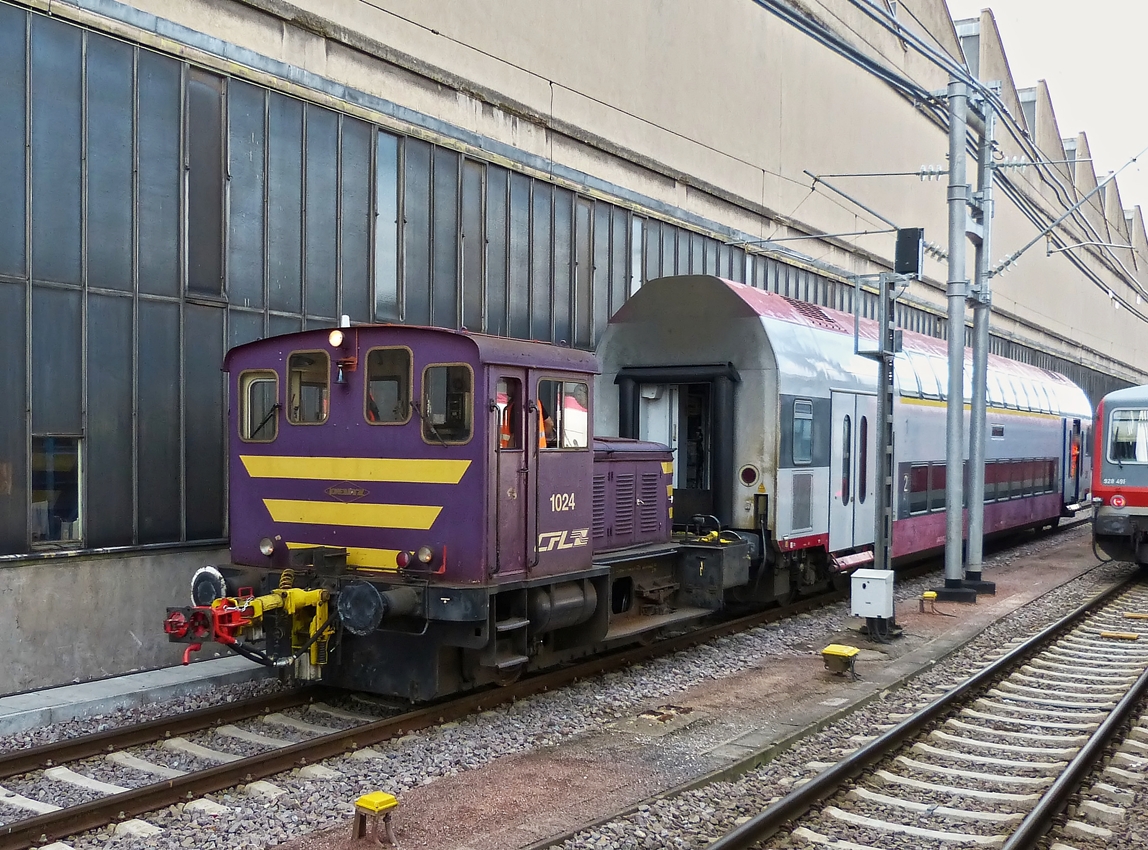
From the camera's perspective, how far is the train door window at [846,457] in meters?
13.7

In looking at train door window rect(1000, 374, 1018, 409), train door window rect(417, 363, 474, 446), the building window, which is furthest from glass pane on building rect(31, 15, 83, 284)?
train door window rect(1000, 374, 1018, 409)

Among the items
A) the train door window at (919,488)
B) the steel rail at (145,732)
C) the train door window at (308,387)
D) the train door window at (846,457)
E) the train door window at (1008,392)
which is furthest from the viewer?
the train door window at (1008,392)

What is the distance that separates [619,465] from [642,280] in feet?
29.3

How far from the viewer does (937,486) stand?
17016mm

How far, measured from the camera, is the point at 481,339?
7.83m

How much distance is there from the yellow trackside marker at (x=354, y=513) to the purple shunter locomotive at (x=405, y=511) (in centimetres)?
1

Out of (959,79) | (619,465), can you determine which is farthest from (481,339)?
(959,79)

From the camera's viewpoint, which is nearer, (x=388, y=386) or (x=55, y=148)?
(x=388, y=386)

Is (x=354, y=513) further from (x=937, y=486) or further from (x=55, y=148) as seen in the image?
(x=937, y=486)

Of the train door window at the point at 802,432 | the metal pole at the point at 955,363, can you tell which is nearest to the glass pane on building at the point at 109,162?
the train door window at the point at 802,432

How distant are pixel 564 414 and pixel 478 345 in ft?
4.55

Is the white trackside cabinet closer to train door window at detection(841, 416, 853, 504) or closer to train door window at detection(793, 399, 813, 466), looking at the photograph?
train door window at detection(793, 399, 813, 466)

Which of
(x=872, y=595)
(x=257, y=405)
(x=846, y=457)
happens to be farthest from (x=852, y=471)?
(x=257, y=405)

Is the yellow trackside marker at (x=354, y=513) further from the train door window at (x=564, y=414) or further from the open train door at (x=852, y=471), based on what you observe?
the open train door at (x=852, y=471)
